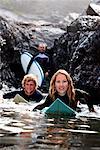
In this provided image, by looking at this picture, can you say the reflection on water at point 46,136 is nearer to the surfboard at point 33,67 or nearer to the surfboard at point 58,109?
the surfboard at point 58,109

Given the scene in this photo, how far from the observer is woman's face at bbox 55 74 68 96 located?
6.77m

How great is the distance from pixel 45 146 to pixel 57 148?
0.13 m

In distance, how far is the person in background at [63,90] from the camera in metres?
6.79

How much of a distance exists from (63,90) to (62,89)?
0.02 m

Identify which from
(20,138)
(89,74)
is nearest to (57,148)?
(20,138)

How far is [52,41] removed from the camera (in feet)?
54.9

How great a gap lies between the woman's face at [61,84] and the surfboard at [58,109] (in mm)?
337

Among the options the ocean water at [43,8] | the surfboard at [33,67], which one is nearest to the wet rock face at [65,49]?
the surfboard at [33,67]

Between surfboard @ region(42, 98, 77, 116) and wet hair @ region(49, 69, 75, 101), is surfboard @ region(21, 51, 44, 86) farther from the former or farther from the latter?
surfboard @ region(42, 98, 77, 116)

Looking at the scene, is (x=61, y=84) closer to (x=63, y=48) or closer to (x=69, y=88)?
(x=69, y=88)

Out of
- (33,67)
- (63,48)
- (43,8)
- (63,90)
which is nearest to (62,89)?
(63,90)

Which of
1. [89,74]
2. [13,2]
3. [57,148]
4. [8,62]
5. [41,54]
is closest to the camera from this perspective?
[57,148]

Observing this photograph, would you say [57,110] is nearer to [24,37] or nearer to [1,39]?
[1,39]

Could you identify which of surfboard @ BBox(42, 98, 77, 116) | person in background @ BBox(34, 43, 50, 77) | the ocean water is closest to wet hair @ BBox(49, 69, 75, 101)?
surfboard @ BBox(42, 98, 77, 116)
